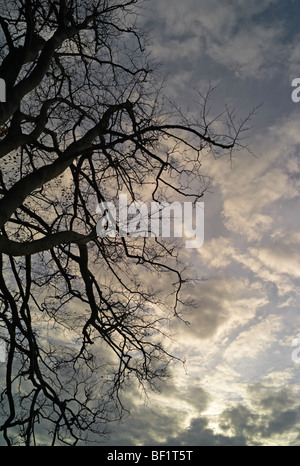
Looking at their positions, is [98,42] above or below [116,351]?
above

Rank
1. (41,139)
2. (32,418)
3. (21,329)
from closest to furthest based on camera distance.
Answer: (32,418)
(21,329)
(41,139)

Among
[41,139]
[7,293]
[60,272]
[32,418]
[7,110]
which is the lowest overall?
[32,418]

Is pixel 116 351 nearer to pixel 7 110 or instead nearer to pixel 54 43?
pixel 7 110

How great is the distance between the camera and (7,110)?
181 inches

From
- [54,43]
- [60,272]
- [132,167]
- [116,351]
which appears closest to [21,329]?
[60,272]

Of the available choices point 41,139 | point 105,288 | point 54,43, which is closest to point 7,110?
point 54,43

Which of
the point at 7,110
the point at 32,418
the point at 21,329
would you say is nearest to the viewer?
the point at 7,110

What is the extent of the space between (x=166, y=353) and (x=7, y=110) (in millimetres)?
4532

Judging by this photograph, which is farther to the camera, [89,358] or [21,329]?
[89,358]

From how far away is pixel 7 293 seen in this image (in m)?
5.82
